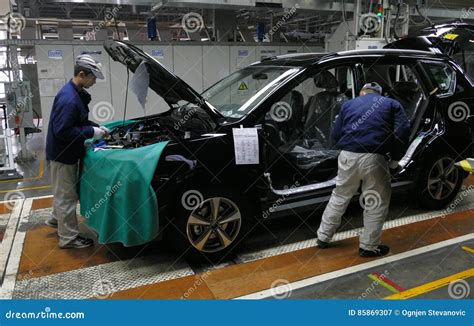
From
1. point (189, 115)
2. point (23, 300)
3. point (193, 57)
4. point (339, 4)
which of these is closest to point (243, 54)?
point (193, 57)

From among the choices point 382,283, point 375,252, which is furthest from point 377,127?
point 382,283

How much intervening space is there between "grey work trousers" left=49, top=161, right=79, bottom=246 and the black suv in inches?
20.2

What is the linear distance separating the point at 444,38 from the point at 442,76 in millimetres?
597

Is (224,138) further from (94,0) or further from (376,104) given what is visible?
(94,0)

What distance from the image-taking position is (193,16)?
30.8ft

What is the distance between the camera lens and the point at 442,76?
4.61m

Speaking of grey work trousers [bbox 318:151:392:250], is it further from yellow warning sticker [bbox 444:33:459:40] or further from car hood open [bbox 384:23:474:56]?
yellow warning sticker [bbox 444:33:459:40]

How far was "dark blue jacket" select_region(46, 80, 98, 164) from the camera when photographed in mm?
3494

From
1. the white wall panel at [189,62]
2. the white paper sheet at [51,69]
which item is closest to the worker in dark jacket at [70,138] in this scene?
the white paper sheet at [51,69]

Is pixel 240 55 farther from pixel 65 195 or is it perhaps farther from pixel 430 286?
pixel 430 286

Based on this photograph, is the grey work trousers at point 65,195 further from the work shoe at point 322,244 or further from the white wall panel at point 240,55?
the white wall panel at point 240,55

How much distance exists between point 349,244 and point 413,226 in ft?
2.97

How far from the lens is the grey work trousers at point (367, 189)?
3516 millimetres

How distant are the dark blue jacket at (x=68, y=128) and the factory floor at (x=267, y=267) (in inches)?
35.8
